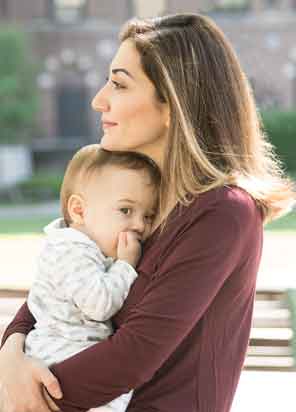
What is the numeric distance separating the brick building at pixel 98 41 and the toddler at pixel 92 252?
77.3 ft

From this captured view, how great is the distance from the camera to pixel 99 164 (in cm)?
226

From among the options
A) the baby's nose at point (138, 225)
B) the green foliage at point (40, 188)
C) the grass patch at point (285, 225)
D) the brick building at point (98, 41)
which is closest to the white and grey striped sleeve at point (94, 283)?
the baby's nose at point (138, 225)

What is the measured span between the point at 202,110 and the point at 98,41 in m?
25.0

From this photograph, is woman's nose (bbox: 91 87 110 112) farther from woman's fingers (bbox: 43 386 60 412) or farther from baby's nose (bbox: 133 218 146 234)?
woman's fingers (bbox: 43 386 60 412)

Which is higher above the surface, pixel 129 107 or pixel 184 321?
pixel 129 107

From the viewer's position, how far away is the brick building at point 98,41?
26047mm

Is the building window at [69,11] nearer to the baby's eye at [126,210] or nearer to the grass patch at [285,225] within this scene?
the grass patch at [285,225]

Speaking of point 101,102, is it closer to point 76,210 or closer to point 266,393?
point 76,210

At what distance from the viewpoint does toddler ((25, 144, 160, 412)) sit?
6.98 feet

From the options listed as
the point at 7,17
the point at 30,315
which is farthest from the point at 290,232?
the point at 7,17

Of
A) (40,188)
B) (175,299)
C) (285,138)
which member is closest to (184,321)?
(175,299)

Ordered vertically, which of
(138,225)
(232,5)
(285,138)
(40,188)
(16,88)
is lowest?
(40,188)

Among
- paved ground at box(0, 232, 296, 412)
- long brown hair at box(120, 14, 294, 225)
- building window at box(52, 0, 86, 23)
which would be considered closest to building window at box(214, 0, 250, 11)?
building window at box(52, 0, 86, 23)

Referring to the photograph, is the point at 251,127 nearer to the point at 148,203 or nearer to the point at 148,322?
the point at 148,203
